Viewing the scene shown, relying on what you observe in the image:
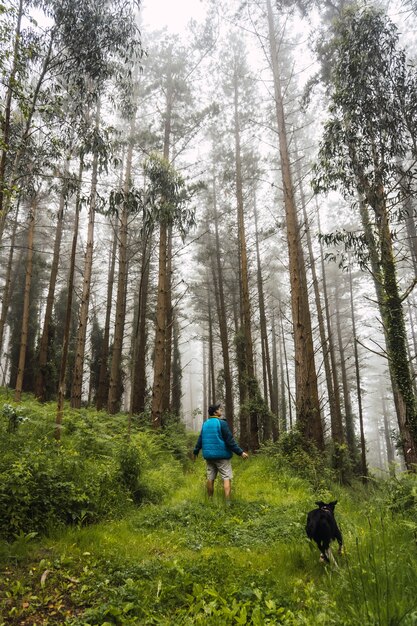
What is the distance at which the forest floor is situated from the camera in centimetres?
249

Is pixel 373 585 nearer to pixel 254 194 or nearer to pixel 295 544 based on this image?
pixel 295 544

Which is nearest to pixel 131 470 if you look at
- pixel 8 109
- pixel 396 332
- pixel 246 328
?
pixel 396 332

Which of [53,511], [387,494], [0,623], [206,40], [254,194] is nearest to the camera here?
[0,623]

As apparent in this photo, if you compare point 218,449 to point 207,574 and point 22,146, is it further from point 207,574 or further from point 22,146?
point 22,146

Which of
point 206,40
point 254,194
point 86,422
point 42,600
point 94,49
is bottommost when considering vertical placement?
point 42,600

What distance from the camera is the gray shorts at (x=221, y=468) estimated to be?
663 centimetres

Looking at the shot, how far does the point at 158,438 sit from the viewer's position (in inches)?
437

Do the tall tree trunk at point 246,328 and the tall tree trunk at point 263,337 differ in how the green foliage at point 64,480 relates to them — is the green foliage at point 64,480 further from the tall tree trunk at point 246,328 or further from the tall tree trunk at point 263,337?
the tall tree trunk at point 263,337

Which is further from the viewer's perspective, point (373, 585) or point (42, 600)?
point (42, 600)

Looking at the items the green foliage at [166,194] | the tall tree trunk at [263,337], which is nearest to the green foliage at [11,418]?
the green foliage at [166,194]

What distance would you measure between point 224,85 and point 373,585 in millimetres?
19640

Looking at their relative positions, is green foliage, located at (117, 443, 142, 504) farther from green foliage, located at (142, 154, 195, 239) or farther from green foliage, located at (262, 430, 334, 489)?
green foliage, located at (142, 154, 195, 239)

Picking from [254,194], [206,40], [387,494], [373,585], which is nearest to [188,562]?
[373,585]

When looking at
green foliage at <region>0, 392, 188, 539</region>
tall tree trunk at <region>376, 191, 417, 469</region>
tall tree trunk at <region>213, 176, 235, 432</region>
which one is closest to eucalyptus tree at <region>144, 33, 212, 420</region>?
tall tree trunk at <region>213, 176, 235, 432</region>
